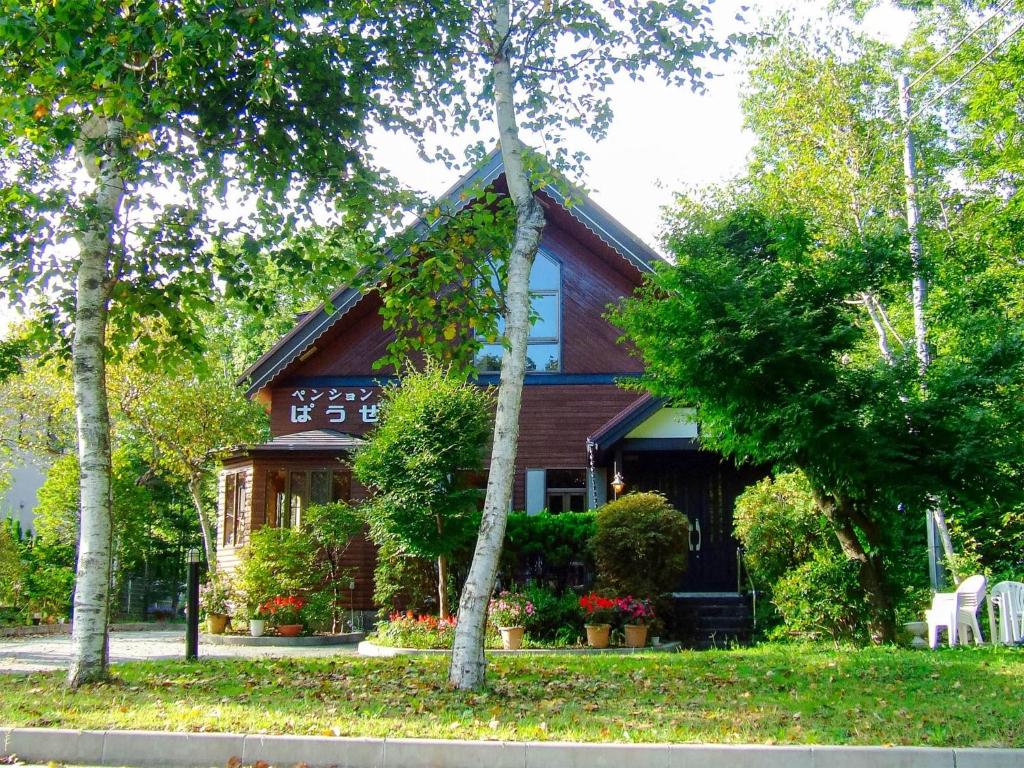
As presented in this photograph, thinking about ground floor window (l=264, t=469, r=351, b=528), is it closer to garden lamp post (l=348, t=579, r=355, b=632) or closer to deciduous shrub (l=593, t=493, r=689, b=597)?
garden lamp post (l=348, t=579, r=355, b=632)

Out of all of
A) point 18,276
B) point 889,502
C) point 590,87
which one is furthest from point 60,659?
point 889,502

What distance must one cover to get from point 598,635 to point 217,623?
309 inches

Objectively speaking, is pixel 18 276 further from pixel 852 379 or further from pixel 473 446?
pixel 852 379

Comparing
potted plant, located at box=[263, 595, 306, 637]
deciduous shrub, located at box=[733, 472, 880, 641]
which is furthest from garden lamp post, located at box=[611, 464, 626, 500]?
potted plant, located at box=[263, 595, 306, 637]

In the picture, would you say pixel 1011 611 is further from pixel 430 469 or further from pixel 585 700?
pixel 430 469

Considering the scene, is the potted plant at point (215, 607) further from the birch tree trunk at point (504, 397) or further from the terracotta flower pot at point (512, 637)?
the birch tree trunk at point (504, 397)

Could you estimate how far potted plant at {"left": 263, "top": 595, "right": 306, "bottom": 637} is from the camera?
59.7ft

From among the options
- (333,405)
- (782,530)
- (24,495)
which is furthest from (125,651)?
(24,495)

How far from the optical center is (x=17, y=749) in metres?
7.08

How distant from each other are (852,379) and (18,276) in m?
9.90

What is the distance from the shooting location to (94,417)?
32.6 feet

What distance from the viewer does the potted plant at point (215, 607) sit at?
1906 centimetres

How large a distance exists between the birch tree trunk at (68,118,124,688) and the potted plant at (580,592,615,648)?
300 inches

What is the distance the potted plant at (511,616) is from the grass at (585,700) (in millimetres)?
3510
